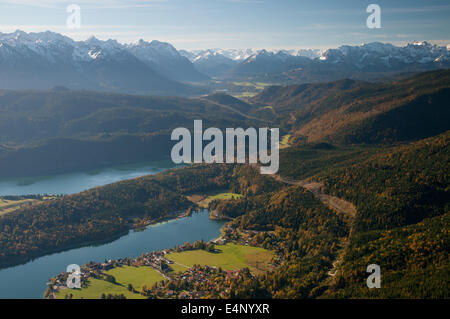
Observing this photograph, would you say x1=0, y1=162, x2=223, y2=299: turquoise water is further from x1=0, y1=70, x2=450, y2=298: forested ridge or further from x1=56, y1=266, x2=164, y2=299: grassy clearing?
x1=56, y1=266, x2=164, y2=299: grassy clearing

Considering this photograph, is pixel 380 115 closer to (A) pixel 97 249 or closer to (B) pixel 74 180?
(B) pixel 74 180

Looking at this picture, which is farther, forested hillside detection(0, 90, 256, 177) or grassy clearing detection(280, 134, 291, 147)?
grassy clearing detection(280, 134, 291, 147)

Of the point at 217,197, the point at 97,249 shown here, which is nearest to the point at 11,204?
the point at 97,249

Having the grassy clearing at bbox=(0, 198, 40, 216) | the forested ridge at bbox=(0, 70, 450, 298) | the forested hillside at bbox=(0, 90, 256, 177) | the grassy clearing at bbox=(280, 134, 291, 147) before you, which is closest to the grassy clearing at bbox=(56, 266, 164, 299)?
the forested ridge at bbox=(0, 70, 450, 298)

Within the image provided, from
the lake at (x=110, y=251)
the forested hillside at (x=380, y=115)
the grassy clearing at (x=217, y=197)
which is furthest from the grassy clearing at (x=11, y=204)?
the forested hillside at (x=380, y=115)

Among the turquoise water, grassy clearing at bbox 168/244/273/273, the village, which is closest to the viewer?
the village
